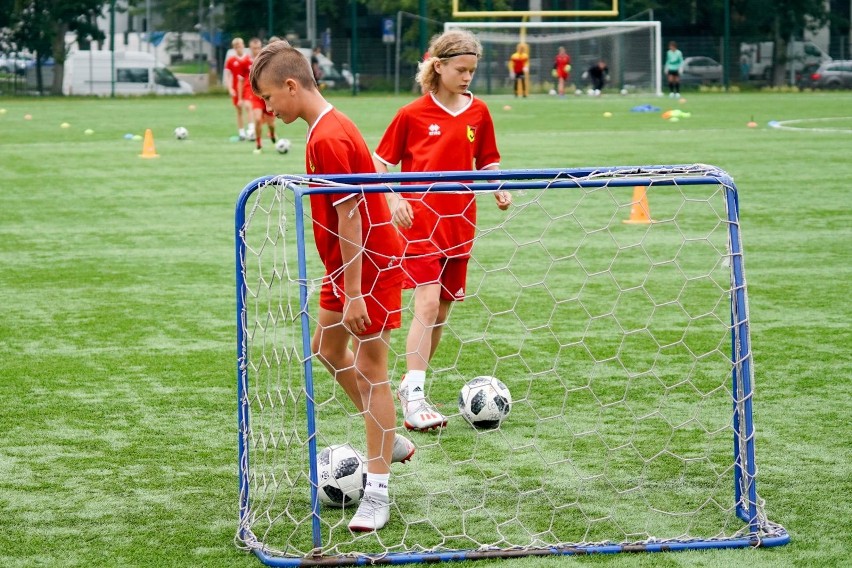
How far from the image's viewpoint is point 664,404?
5.56m

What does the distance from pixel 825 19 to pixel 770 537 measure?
45.6 metres

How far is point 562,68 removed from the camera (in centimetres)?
3450

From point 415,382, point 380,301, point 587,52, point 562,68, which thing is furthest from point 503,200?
point 587,52

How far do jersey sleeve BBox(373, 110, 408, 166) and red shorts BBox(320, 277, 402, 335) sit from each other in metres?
1.28

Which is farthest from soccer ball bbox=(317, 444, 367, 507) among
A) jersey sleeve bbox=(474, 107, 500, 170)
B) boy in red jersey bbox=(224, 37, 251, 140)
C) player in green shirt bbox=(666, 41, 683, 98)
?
player in green shirt bbox=(666, 41, 683, 98)

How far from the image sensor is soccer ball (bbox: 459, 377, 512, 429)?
205 inches

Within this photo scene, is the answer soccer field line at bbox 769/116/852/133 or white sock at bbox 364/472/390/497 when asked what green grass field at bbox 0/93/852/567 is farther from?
soccer field line at bbox 769/116/852/133

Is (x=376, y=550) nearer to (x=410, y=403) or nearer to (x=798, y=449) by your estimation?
(x=410, y=403)

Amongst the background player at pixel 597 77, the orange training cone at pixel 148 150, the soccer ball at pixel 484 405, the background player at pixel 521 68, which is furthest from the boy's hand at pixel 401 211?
the background player at pixel 597 77

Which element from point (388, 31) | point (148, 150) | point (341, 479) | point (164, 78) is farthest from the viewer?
point (388, 31)

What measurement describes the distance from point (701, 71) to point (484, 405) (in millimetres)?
39279

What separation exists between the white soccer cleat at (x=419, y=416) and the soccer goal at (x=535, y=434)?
6 cm

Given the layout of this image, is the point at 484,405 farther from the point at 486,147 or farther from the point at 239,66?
the point at 239,66

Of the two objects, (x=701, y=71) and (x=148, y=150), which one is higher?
(x=701, y=71)
